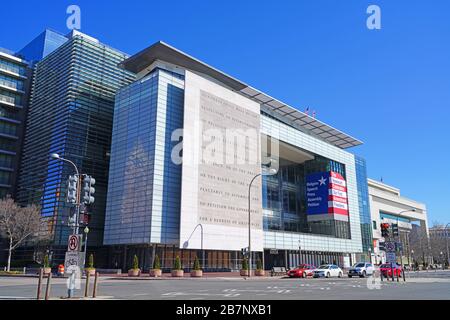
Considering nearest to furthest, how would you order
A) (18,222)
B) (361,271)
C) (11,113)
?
(361,271), (18,222), (11,113)

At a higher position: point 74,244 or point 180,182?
point 180,182

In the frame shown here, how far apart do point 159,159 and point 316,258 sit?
39.8 metres

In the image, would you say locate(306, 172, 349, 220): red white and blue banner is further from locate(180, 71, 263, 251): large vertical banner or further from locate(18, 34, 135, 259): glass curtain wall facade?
locate(18, 34, 135, 259): glass curtain wall facade

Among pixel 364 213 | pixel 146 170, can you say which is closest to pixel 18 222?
pixel 146 170

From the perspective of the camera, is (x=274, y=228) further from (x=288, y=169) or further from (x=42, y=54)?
(x=42, y=54)

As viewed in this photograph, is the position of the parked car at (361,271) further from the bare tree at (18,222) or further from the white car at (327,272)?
the bare tree at (18,222)

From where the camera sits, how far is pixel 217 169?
5403 centimetres

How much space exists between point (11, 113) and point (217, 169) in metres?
42.0

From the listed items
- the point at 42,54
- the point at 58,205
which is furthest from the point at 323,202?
the point at 42,54

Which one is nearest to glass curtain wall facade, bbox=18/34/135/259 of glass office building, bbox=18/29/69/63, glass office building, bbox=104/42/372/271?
glass office building, bbox=104/42/372/271

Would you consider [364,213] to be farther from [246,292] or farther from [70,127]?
[246,292]

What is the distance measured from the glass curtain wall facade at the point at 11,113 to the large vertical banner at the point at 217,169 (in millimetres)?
35583

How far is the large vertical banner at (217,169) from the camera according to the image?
50.2 metres

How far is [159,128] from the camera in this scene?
1969 inches
